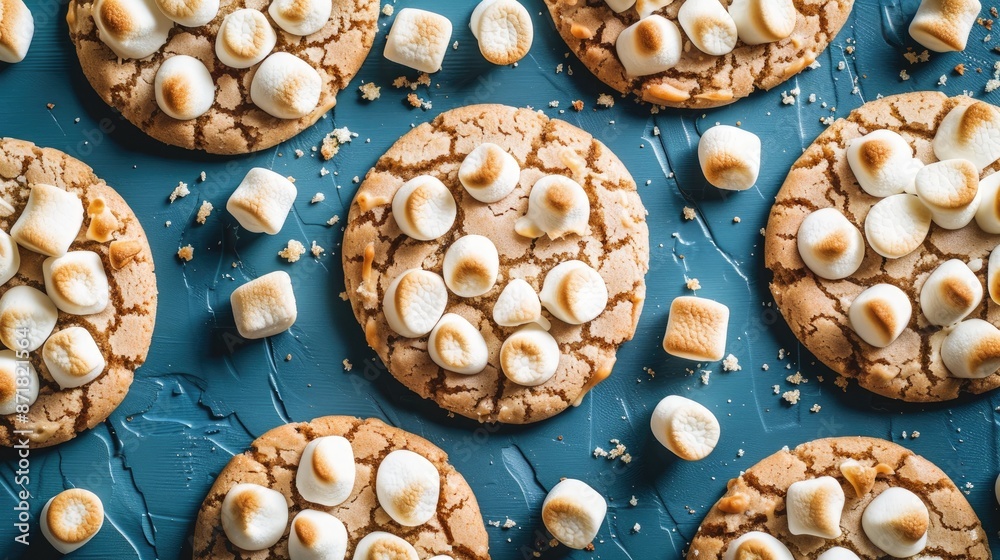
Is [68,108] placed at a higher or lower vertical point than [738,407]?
higher

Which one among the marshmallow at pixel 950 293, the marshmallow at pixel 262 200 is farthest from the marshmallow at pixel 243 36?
the marshmallow at pixel 950 293

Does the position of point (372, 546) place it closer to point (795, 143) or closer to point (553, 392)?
point (553, 392)

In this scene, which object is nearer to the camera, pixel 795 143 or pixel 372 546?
pixel 372 546

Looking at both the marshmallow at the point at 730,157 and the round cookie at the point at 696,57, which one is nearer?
the marshmallow at the point at 730,157

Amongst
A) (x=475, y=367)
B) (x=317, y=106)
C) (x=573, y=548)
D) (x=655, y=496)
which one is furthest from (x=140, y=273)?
(x=655, y=496)

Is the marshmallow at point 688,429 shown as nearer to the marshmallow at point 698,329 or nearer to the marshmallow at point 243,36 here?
the marshmallow at point 698,329

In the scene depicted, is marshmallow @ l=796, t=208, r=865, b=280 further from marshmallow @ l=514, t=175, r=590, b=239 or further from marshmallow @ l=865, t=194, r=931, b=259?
marshmallow @ l=514, t=175, r=590, b=239

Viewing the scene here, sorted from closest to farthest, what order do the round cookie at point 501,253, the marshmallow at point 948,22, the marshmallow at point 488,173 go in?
the marshmallow at point 488,173, the round cookie at point 501,253, the marshmallow at point 948,22

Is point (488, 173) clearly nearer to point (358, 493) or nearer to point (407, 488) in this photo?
point (407, 488)
